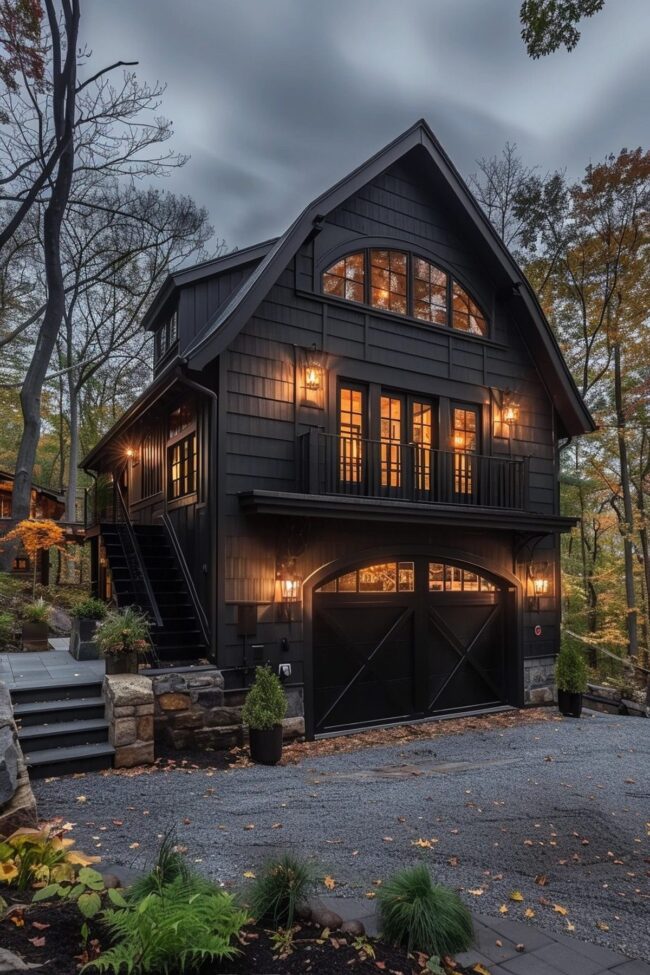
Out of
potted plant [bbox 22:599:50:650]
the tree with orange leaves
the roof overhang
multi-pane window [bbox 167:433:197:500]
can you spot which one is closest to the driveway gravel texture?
the roof overhang

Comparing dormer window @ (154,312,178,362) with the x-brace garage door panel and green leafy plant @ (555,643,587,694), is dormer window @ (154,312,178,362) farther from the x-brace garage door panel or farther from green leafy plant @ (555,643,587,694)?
green leafy plant @ (555,643,587,694)

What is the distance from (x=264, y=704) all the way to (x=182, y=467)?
13.7 feet

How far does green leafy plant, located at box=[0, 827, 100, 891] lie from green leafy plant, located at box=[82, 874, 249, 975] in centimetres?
76

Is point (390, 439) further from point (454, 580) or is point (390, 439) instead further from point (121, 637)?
point (121, 637)

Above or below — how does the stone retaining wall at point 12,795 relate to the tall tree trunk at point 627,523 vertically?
below

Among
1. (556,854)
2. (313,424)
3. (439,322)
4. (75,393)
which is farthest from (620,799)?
(75,393)

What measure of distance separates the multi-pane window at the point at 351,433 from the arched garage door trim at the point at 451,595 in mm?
1199

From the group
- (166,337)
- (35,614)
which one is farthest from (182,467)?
(35,614)

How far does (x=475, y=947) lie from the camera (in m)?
3.11

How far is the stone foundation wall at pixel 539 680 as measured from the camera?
10.8 m

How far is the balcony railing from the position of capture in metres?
8.48

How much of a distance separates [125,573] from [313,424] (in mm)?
4080

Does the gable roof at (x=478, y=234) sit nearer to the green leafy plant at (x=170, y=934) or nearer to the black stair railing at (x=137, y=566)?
the black stair railing at (x=137, y=566)

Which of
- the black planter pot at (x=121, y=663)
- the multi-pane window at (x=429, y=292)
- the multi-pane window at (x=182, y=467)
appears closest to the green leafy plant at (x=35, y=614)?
the multi-pane window at (x=182, y=467)
